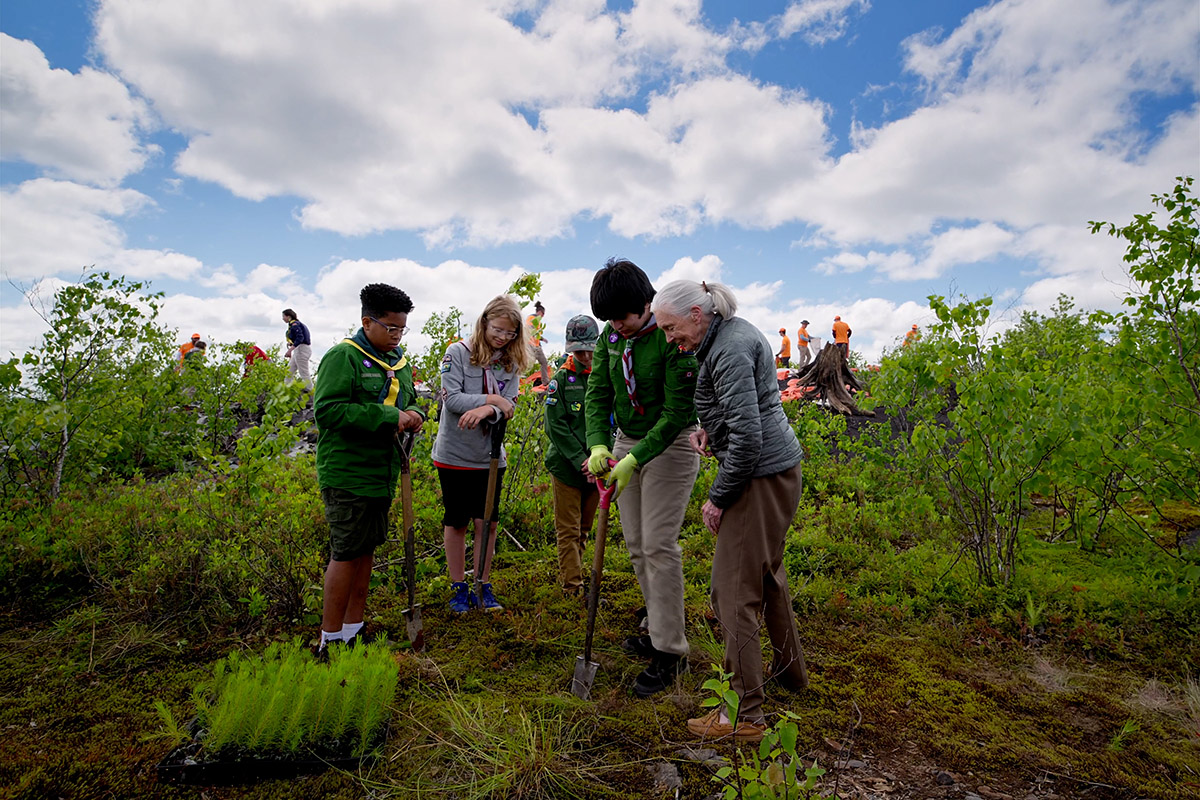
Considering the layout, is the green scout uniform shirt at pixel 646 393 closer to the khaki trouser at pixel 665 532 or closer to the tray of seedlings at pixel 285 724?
the khaki trouser at pixel 665 532

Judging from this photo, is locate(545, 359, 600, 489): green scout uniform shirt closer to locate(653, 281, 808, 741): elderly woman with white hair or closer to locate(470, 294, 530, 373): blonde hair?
locate(470, 294, 530, 373): blonde hair

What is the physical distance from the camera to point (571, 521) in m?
4.51

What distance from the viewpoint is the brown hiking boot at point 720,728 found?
2645 millimetres

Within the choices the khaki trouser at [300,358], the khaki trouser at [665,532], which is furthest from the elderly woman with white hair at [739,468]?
the khaki trouser at [300,358]

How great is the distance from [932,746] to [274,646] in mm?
3048

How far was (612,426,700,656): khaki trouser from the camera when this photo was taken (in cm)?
313

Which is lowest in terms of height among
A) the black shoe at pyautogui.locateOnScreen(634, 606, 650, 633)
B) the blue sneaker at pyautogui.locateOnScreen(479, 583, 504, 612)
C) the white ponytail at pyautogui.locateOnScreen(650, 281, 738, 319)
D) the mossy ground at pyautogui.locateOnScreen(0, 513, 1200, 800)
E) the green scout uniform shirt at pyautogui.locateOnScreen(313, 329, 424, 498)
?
the mossy ground at pyautogui.locateOnScreen(0, 513, 1200, 800)

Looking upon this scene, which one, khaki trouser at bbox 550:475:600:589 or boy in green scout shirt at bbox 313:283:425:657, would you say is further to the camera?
khaki trouser at bbox 550:475:600:589

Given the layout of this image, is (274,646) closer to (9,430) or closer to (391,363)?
(391,363)

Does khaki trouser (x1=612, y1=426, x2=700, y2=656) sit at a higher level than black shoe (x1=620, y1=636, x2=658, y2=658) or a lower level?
higher

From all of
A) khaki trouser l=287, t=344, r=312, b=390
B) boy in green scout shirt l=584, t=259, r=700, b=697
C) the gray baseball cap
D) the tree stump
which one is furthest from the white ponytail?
khaki trouser l=287, t=344, r=312, b=390

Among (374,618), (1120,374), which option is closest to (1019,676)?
(1120,374)

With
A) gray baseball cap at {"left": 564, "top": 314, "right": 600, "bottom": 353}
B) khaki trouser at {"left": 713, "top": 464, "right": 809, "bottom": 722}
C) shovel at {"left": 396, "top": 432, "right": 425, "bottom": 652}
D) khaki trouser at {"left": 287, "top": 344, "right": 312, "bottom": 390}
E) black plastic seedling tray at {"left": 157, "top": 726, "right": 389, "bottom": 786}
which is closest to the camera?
black plastic seedling tray at {"left": 157, "top": 726, "right": 389, "bottom": 786}

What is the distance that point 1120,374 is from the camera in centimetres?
426
